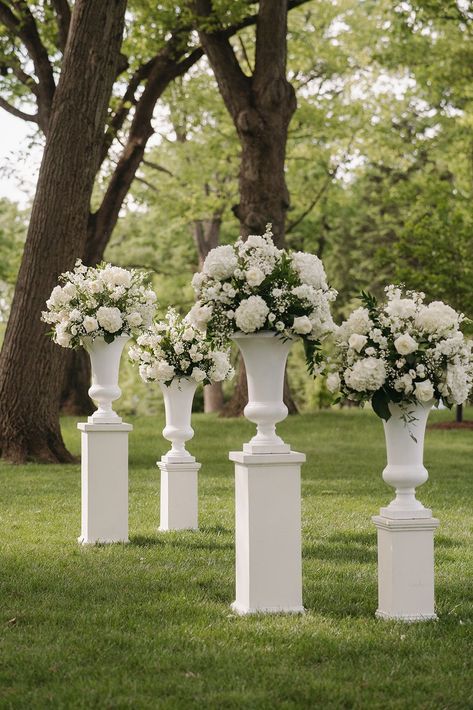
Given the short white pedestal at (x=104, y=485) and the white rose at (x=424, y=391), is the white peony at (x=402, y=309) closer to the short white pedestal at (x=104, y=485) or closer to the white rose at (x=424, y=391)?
the white rose at (x=424, y=391)

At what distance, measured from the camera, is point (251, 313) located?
6480 millimetres

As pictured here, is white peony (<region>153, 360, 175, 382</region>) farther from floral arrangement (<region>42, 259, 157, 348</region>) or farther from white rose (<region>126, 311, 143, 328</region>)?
white rose (<region>126, 311, 143, 328</region>)

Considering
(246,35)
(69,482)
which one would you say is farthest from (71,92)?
(246,35)

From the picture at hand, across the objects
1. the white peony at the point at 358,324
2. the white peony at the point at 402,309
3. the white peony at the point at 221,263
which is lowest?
the white peony at the point at 358,324

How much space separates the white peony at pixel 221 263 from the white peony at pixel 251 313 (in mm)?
281

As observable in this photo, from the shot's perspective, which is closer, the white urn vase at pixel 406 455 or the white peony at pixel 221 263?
the white urn vase at pixel 406 455

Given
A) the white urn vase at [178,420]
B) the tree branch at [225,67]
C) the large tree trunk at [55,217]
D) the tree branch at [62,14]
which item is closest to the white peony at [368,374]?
the white urn vase at [178,420]

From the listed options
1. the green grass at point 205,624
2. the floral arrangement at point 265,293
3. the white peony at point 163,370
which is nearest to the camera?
the green grass at point 205,624

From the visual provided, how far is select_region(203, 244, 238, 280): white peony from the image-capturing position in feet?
22.0

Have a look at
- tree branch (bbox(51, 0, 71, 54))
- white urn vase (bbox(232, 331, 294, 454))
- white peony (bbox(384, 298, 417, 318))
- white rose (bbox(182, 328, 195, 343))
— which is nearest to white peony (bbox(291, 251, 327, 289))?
white urn vase (bbox(232, 331, 294, 454))

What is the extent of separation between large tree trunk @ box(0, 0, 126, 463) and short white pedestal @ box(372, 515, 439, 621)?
907 centimetres

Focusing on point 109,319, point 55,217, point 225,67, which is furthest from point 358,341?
point 225,67

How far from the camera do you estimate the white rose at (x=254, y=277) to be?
6578 millimetres

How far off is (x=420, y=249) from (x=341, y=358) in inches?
722
